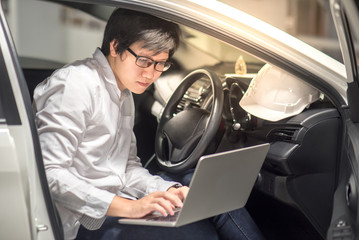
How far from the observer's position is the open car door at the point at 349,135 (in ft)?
5.49

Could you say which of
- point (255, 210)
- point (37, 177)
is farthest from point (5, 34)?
point (255, 210)

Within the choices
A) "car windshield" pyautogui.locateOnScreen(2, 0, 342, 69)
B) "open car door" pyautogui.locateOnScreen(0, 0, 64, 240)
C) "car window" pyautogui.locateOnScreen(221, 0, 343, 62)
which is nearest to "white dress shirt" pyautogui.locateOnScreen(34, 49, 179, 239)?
"open car door" pyautogui.locateOnScreen(0, 0, 64, 240)

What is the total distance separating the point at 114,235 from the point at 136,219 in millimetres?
252

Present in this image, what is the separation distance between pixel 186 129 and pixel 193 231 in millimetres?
441

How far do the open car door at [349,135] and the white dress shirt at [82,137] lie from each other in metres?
0.62

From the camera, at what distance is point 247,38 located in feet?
6.25

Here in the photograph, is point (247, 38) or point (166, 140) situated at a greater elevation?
point (247, 38)

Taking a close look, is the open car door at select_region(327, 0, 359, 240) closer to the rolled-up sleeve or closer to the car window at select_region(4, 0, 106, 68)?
the rolled-up sleeve

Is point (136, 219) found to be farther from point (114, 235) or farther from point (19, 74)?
point (19, 74)

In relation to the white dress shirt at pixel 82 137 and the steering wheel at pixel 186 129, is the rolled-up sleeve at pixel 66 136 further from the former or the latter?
the steering wheel at pixel 186 129

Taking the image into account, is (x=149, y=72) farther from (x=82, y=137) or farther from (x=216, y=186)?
(x=216, y=186)

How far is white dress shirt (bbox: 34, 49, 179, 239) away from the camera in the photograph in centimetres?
178

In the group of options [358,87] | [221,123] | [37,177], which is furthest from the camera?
[221,123]

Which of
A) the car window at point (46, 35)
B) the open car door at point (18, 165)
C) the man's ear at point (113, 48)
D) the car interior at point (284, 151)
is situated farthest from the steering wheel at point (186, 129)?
the car window at point (46, 35)
